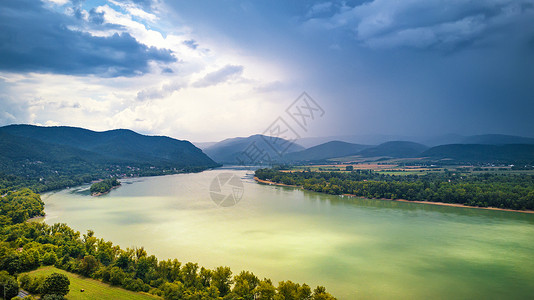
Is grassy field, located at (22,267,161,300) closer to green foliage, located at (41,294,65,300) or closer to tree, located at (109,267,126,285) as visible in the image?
tree, located at (109,267,126,285)

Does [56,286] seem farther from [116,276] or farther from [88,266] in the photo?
[88,266]

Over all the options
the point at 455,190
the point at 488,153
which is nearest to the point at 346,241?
the point at 455,190

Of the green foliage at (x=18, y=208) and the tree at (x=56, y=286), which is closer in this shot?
Answer: the tree at (x=56, y=286)

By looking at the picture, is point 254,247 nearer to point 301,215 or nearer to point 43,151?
point 301,215

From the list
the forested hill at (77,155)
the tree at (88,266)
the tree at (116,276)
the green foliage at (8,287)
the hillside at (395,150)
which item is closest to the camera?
the green foliage at (8,287)

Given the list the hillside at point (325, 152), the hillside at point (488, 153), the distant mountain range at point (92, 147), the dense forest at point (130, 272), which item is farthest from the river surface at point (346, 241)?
the hillside at point (325, 152)

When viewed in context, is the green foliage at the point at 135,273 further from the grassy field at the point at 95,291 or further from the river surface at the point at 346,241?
the river surface at the point at 346,241

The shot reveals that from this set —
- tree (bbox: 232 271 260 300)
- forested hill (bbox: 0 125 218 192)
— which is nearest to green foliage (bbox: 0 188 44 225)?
forested hill (bbox: 0 125 218 192)
